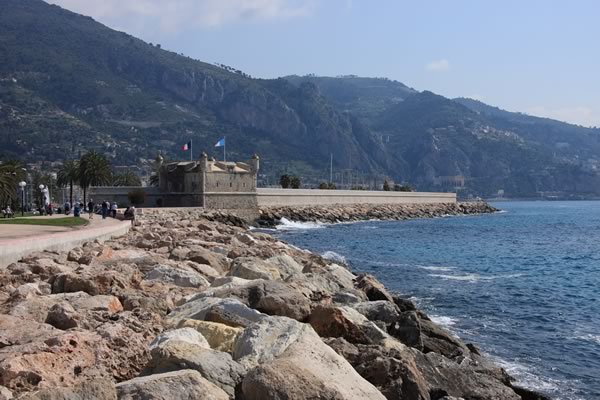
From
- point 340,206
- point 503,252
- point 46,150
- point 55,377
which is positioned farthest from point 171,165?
point 46,150

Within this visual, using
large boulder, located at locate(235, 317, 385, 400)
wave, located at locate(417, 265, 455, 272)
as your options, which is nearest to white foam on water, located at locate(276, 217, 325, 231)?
wave, located at locate(417, 265, 455, 272)

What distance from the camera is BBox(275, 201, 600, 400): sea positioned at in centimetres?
1423

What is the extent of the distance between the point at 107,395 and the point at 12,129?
169 metres

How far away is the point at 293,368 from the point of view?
228 inches

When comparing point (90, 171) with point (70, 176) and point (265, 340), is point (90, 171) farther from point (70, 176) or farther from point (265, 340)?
point (265, 340)

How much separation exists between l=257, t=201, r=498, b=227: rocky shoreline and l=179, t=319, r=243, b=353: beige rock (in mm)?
54872

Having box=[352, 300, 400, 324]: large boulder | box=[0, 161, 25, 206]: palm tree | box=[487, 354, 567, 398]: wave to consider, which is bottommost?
box=[487, 354, 567, 398]: wave

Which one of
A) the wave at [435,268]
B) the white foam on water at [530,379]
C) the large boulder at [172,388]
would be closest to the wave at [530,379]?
the white foam on water at [530,379]

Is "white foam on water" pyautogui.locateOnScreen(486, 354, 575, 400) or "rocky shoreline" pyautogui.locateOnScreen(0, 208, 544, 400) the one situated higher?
"rocky shoreline" pyautogui.locateOnScreen(0, 208, 544, 400)

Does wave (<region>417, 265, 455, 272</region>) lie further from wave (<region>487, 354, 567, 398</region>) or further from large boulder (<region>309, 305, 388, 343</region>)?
large boulder (<region>309, 305, 388, 343</region>)

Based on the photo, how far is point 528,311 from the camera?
20328 mm

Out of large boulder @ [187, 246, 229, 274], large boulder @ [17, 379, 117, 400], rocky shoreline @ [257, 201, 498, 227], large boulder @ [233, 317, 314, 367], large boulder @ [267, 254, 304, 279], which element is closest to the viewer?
large boulder @ [17, 379, 117, 400]

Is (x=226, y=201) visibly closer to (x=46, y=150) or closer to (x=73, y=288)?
(x=73, y=288)

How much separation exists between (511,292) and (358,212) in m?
57.6
